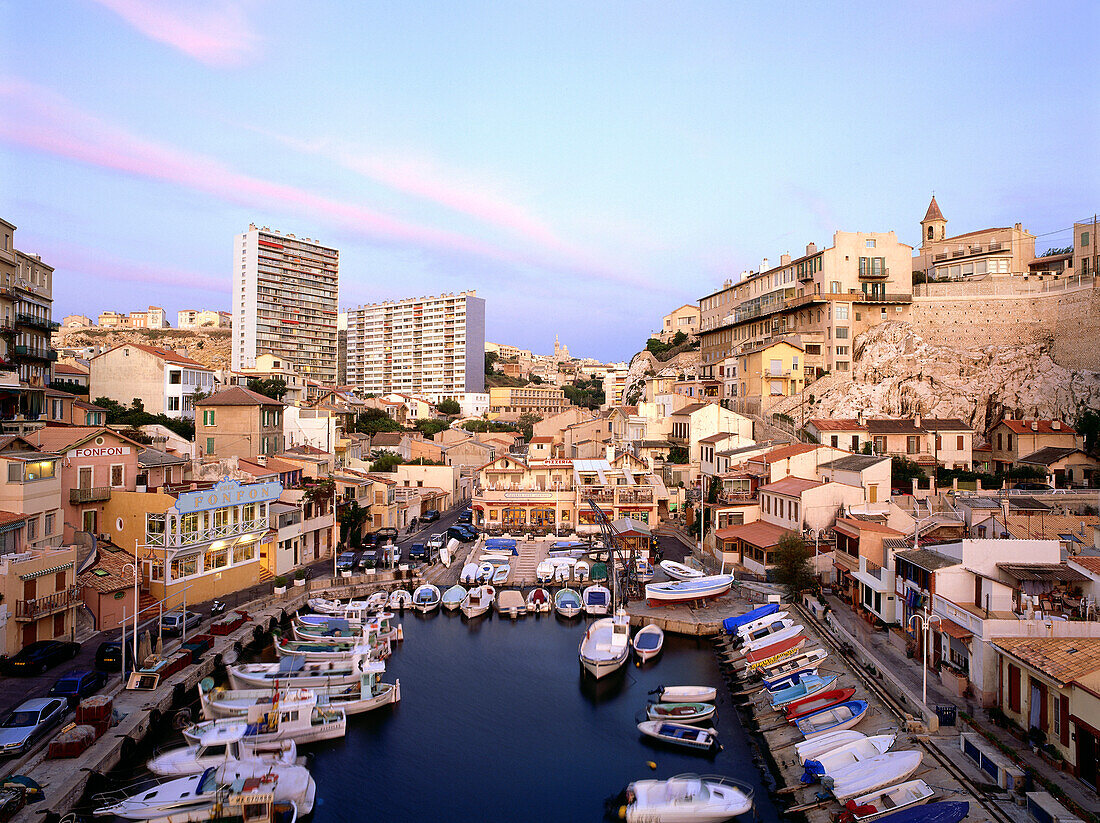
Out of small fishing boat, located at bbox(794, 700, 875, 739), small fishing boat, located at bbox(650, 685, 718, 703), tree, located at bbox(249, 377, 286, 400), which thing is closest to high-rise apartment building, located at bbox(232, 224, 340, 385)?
tree, located at bbox(249, 377, 286, 400)

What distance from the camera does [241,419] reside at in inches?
1604

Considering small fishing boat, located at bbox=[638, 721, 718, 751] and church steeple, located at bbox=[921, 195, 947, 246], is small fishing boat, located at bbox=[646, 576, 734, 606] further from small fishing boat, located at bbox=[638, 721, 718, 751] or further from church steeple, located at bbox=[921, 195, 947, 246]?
church steeple, located at bbox=[921, 195, 947, 246]

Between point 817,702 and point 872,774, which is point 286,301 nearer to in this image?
point 817,702

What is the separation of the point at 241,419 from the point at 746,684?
31.2 m

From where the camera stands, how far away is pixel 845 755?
52.0 feet

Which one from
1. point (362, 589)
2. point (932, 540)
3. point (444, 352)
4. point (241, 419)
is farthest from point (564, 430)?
point (444, 352)

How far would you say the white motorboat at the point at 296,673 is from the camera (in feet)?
70.5

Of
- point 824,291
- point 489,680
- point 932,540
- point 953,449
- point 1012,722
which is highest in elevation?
point 824,291

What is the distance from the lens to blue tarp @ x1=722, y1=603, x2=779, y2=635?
1024 inches

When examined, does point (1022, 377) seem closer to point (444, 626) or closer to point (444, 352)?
point (444, 626)

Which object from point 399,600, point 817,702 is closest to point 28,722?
point 399,600

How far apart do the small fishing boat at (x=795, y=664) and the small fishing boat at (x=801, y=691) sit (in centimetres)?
102

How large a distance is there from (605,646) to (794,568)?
9.00 meters

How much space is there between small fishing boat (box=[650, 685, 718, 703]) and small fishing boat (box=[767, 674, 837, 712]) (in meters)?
1.78
